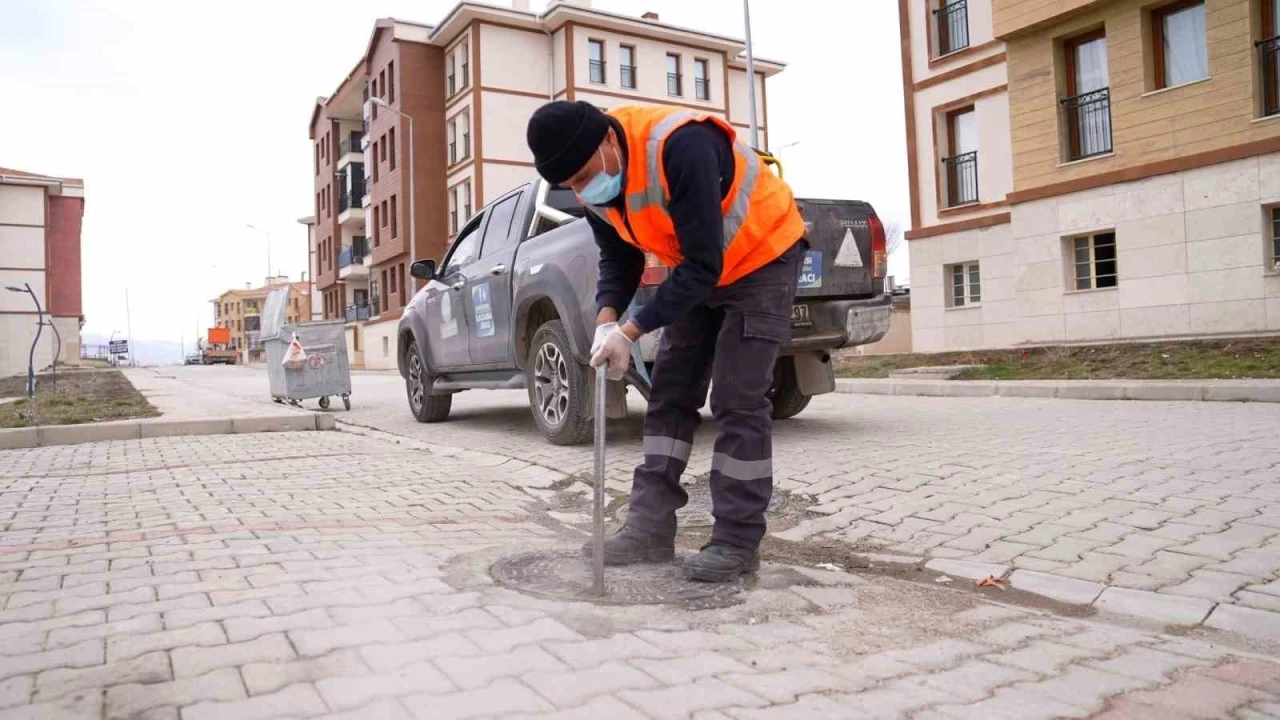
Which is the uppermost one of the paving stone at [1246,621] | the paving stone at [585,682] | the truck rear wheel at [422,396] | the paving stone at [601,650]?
the truck rear wheel at [422,396]

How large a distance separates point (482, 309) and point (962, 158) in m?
16.6

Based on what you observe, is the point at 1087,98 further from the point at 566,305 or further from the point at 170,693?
the point at 170,693

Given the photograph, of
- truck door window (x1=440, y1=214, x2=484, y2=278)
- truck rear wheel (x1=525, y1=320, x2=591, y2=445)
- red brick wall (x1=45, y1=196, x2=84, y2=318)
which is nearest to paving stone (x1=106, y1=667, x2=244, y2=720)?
truck rear wheel (x1=525, y1=320, x2=591, y2=445)

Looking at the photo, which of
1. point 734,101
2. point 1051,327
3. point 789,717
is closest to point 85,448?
point 789,717

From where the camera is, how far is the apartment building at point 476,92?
40.6 meters

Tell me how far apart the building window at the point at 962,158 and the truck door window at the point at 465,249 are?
15.2 meters

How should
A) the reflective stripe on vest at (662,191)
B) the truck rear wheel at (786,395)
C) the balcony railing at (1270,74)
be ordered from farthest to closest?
the balcony railing at (1270,74), the truck rear wheel at (786,395), the reflective stripe on vest at (662,191)

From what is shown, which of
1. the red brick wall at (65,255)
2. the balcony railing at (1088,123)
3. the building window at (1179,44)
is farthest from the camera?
the red brick wall at (65,255)

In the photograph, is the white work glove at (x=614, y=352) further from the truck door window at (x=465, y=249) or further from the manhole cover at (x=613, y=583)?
the truck door window at (x=465, y=249)

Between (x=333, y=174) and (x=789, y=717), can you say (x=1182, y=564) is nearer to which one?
(x=789, y=717)

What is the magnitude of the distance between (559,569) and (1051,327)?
15.5 meters

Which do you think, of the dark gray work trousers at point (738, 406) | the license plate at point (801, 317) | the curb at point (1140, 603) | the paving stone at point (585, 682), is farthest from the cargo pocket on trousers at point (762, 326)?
the license plate at point (801, 317)

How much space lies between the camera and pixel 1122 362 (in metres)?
12.8

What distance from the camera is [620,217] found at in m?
3.56
